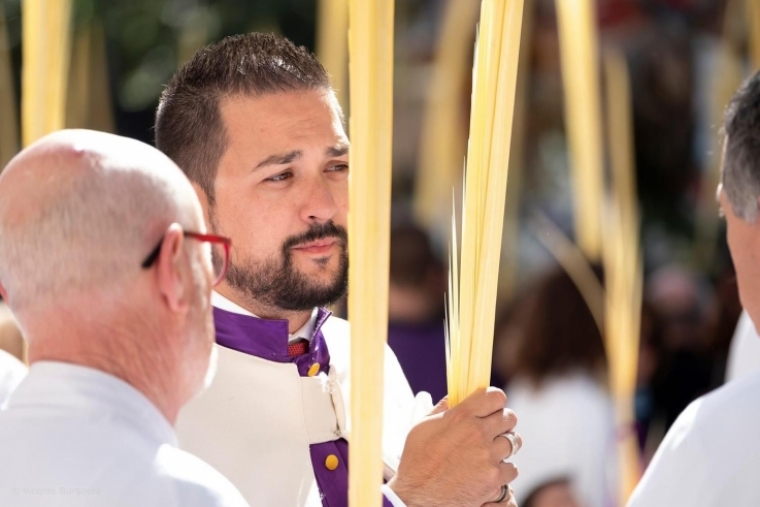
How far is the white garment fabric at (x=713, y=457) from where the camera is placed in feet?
5.33

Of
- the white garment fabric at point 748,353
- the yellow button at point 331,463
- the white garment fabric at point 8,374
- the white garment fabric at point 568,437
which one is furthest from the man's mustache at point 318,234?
the white garment fabric at point 568,437

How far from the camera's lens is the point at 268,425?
212cm

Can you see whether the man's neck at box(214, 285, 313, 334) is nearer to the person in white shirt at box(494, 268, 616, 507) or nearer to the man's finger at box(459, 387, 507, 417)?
the man's finger at box(459, 387, 507, 417)

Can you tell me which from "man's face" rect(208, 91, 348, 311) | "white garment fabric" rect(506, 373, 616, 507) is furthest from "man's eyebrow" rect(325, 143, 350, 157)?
"white garment fabric" rect(506, 373, 616, 507)

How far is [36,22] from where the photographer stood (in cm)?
200

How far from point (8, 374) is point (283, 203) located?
0.55m

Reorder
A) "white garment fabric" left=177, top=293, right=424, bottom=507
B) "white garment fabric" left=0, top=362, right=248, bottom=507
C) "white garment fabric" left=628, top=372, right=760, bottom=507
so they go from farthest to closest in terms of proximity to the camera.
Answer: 1. "white garment fabric" left=177, top=293, right=424, bottom=507
2. "white garment fabric" left=628, top=372, right=760, bottom=507
3. "white garment fabric" left=0, top=362, right=248, bottom=507

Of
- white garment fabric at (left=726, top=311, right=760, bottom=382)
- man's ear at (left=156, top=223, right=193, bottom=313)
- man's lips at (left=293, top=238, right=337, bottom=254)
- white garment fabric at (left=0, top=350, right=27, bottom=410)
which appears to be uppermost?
man's ear at (left=156, top=223, right=193, bottom=313)

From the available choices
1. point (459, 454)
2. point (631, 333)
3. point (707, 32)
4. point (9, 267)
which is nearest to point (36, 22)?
point (9, 267)

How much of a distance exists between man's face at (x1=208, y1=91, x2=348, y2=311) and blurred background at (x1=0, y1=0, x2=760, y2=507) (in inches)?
68.0

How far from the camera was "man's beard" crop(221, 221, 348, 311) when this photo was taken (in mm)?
2145

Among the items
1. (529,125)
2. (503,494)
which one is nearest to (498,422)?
(503,494)

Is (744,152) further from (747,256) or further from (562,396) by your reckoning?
(562,396)

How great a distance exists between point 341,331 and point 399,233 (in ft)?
6.49
